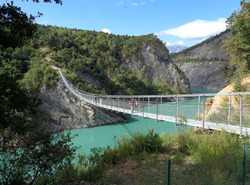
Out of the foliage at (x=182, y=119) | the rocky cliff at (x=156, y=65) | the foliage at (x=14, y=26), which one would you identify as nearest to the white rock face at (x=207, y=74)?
the rocky cliff at (x=156, y=65)

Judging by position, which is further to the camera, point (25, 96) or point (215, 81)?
point (215, 81)

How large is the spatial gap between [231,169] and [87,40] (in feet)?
119

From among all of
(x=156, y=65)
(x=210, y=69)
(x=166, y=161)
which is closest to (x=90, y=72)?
(x=156, y=65)

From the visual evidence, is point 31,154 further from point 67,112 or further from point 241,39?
point 67,112

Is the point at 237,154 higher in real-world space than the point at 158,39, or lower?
lower

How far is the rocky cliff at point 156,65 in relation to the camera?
39.2 meters

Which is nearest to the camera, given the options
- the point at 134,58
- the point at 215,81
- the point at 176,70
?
the point at 134,58

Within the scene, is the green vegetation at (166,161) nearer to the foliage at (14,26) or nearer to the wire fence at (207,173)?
the wire fence at (207,173)

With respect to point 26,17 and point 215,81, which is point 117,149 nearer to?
point 26,17

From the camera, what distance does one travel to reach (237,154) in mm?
3312

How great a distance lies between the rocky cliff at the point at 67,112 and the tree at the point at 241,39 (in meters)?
12.9

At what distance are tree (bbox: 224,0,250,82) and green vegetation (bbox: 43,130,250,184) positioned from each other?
4906 mm

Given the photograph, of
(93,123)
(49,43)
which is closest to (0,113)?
(93,123)

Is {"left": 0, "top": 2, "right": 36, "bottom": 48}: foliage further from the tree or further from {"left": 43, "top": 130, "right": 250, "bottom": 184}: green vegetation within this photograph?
the tree
